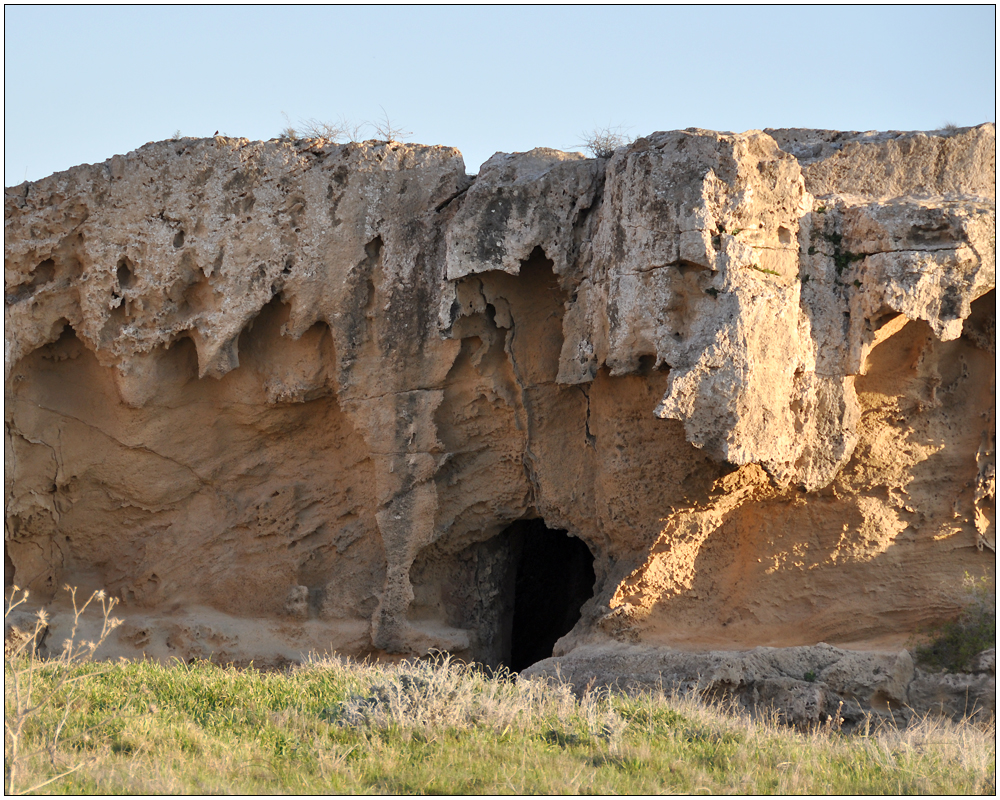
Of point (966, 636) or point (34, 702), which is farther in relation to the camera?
point (966, 636)

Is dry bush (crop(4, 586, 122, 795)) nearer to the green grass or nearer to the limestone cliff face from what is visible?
the green grass

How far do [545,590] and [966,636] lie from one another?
4790 mm

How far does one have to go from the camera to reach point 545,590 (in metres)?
10.8

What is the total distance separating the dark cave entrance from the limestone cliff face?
1.14 m

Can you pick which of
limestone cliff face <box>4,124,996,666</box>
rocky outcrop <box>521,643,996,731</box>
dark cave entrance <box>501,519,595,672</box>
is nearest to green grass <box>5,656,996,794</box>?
rocky outcrop <box>521,643,996,731</box>

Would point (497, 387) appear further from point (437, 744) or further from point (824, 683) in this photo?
point (437, 744)

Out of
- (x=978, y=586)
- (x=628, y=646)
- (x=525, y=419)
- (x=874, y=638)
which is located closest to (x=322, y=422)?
(x=525, y=419)

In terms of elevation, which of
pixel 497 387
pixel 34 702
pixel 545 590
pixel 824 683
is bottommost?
pixel 545 590

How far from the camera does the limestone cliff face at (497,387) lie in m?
7.17

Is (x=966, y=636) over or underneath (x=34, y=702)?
over

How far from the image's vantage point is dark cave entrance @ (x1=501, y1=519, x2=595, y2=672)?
10406mm

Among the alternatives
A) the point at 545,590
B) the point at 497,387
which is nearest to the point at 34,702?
the point at 497,387

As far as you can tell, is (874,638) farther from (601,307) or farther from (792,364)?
(601,307)

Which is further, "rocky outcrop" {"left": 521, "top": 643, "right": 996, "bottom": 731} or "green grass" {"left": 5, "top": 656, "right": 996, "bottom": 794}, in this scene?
"rocky outcrop" {"left": 521, "top": 643, "right": 996, "bottom": 731}
